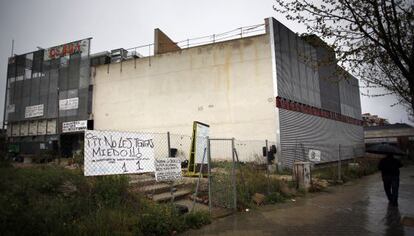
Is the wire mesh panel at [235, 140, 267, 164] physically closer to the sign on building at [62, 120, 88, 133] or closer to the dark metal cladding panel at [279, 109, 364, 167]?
the dark metal cladding panel at [279, 109, 364, 167]

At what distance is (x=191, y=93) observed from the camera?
77.5 feet

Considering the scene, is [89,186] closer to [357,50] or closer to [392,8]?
[357,50]

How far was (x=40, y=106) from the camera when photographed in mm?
30984

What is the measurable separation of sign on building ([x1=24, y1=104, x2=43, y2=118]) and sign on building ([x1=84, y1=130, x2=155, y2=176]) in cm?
2735

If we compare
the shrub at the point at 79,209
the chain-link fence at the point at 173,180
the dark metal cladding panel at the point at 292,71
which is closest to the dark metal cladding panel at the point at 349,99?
the dark metal cladding panel at the point at 292,71

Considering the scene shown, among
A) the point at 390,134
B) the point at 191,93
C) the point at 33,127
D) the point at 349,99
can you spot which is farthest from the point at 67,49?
the point at 390,134

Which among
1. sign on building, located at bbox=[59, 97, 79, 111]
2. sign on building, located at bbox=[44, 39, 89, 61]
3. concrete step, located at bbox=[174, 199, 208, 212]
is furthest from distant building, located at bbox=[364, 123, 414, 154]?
concrete step, located at bbox=[174, 199, 208, 212]

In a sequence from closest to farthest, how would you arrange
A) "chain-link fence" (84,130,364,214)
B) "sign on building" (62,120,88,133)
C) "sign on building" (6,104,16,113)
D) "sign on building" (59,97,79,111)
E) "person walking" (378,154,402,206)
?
1. "chain-link fence" (84,130,364,214)
2. "person walking" (378,154,402,206)
3. "sign on building" (62,120,88,133)
4. "sign on building" (59,97,79,111)
5. "sign on building" (6,104,16,113)

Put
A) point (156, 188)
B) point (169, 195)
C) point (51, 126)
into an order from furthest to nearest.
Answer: point (51, 126), point (156, 188), point (169, 195)

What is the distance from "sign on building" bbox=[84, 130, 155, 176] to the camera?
21.8 feet

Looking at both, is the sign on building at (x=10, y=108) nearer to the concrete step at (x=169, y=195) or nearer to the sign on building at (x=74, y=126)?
the sign on building at (x=74, y=126)

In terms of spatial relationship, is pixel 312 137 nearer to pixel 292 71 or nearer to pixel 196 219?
Answer: pixel 292 71

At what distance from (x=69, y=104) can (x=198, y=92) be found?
13927mm

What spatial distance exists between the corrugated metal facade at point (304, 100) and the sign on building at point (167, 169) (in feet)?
38.6
